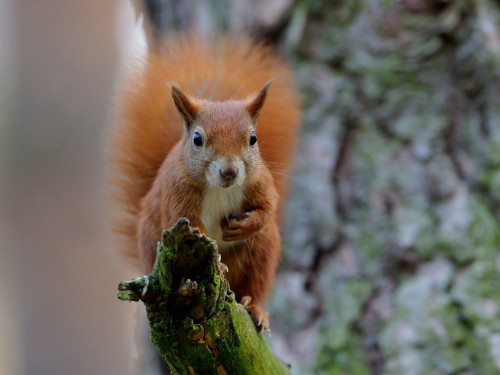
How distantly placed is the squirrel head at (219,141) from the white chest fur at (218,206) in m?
0.03

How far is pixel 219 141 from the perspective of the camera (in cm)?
141

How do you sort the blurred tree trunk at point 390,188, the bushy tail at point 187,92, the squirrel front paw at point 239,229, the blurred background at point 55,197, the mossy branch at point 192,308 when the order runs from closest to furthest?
1. the mossy branch at point 192,308
2. the squirrel front paw at point 239,229
3. the bushy tail at point 187,92
4. the blurred tree trunk at point 390,188
5. the blurred background at point 55,197

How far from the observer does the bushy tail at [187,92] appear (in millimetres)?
1819

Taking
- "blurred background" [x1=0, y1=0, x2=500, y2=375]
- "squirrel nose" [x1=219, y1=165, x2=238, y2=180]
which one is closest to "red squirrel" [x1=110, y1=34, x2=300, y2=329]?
"squirrel nose" [x1=219, y1=165, x2=238, y2=180]

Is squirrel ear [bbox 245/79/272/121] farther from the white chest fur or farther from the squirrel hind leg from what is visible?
the squirrel hind leg

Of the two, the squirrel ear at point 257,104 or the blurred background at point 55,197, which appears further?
the blurred background at point 55,197

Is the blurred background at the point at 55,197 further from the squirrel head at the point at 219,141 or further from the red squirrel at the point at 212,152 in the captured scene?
the squirrel head at the point at 219,141

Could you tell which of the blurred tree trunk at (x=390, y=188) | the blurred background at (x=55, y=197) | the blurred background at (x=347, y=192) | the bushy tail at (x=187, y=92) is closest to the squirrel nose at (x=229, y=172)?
the bushy tail at (x=187, y=92)

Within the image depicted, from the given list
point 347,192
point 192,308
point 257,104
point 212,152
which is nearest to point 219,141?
point 212,152

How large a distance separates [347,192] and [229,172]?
977mm

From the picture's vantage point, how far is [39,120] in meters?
2.67

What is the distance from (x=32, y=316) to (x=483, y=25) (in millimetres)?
1838

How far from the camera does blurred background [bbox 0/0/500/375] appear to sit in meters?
2.08

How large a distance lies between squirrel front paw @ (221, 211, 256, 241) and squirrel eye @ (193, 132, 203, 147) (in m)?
0.18
